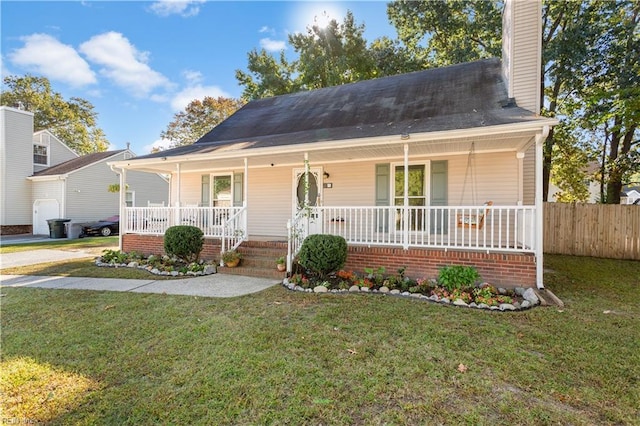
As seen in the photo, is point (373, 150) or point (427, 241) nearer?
point (427, 241)

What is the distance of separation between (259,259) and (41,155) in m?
22.7

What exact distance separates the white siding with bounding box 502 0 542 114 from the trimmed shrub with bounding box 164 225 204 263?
8.79 meters

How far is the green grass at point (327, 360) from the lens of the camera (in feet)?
8.21

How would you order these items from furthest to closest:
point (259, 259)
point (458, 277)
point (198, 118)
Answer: point (198, 118) < point (259, 259) < point (458, 277)

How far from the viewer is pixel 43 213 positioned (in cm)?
1944

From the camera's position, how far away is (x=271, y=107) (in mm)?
12625

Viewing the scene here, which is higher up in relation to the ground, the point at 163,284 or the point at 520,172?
the point at 520,172

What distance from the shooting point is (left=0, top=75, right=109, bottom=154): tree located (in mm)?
26797

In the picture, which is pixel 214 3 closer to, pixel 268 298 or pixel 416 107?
pixel 416 107

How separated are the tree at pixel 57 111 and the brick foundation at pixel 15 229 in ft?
39.1

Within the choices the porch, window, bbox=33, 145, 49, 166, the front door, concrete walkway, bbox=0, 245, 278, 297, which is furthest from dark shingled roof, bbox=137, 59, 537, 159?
window, bbox=33, 145, 49, 166

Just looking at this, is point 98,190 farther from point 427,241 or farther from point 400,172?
point 427,241

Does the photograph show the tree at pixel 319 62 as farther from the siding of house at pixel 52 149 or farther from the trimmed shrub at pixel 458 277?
the trimmed shrub at pixel 458 277

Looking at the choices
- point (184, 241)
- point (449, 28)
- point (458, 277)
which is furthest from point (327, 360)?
point (449, 28)
